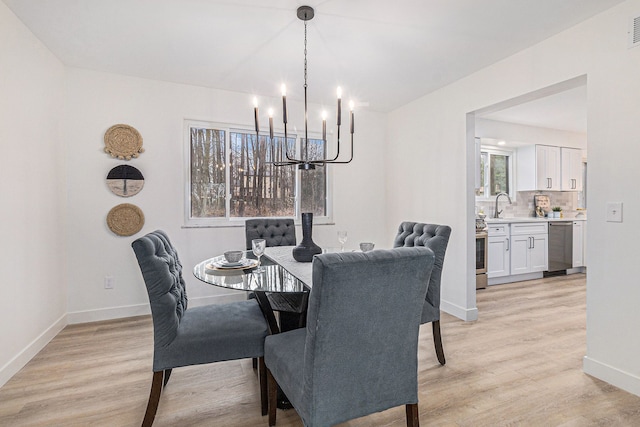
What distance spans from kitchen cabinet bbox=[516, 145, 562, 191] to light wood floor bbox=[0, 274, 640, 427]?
302cm

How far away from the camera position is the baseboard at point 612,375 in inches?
80.0

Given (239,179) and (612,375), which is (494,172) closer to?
(612,375)

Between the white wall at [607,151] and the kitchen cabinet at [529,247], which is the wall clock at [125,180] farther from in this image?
the kitchen cabinet at [529,247]

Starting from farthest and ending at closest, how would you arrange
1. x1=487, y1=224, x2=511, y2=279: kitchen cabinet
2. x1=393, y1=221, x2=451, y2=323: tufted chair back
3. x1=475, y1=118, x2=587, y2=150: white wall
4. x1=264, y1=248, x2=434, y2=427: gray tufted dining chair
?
x1=475, y1=118, x2=587, y2=150: white wall < x1=487, y1=224, x2=511, y2=279: kitchen cabinet < x1=393, y1=221, x2=451, y2=323: tufted chair back < x1=264, y1=248, x2=434, y2=427: gray tufted dining chair

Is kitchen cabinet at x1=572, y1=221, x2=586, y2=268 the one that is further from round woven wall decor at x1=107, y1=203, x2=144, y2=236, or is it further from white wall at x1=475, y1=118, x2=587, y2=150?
round woven wall decor at x1=107, y1=203, x2=144, y2=236

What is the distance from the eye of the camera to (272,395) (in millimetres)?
1661

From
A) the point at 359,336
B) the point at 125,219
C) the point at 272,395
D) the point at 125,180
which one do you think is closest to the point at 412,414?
the point at 359,336

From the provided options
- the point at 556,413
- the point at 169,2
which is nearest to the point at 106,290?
the point at 169,2

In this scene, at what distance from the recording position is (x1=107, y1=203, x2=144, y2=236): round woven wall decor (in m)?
3.25

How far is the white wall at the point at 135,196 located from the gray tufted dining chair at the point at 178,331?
1766 millimetres

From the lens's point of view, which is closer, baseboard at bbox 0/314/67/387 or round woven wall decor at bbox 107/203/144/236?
baseboard at bbox 0/314/67/387

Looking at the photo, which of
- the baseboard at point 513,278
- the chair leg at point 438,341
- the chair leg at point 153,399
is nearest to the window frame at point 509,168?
the baseboard at point 513,278

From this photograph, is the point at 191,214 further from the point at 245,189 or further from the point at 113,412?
the point at 113,412

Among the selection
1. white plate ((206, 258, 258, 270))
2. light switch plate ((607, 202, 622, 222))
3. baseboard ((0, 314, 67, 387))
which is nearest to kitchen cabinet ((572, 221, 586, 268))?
light switch plate ((607, 202, 622, 222))
